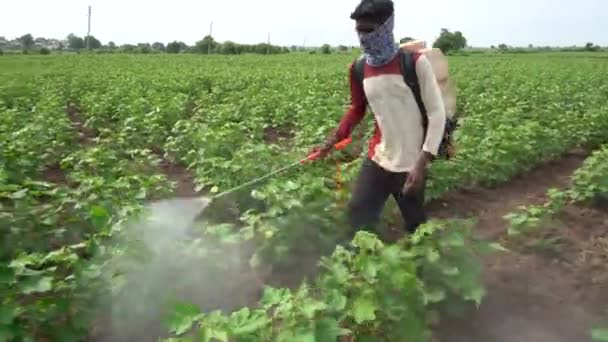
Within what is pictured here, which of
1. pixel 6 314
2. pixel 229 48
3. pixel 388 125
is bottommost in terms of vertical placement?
pixel 6 314

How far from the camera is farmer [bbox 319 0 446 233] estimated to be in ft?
10.3

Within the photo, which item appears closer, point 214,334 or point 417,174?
point 214,334

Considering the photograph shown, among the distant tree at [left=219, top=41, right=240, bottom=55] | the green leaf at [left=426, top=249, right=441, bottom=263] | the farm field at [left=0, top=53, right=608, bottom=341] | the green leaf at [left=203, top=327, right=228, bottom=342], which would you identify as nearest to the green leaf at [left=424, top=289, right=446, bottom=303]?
the farm field at [left=0, top=53, right=608, bottom=341]

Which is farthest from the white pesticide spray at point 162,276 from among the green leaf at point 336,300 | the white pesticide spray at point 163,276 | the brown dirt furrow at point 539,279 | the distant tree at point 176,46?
the distant tree at point 176,46

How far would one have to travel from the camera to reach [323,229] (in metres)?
Answer: 3.99

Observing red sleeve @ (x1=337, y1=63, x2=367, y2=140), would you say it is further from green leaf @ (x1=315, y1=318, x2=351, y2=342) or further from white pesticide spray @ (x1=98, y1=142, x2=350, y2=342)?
green leaf @ (x1=315, y1=318, x2=351, y2=342)

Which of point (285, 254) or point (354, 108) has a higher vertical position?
point (354, 108)

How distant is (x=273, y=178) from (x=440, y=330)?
191 centimetres

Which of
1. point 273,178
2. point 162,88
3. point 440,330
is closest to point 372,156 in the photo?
point 440,330

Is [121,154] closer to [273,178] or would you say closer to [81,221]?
[273,178]

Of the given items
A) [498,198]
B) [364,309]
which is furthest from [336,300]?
[498,198]

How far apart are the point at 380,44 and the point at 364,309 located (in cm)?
137

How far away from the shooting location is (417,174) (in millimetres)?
3225

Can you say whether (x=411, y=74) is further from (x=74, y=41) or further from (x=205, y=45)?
(x=74, y=41)
